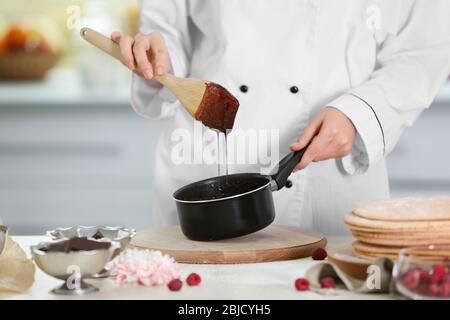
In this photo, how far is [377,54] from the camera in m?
1.78

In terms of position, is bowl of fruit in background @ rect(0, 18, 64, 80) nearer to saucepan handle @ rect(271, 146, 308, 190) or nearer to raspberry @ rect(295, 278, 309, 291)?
saucepan handle @ rect(271, 146, 308, 190)

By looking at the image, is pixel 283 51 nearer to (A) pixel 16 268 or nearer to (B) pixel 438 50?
(B) pixel 438 50

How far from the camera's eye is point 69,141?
3062mm

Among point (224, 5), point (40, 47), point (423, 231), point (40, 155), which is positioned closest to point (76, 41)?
point (40, 47)

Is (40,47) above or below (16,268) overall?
above

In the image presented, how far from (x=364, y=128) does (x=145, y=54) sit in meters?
0.43

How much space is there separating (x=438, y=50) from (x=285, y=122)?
1.12 ft

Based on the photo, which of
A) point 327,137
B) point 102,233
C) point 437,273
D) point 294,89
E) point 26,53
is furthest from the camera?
point 26,53

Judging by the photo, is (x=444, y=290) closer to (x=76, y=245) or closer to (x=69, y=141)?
(x=76, y=245)

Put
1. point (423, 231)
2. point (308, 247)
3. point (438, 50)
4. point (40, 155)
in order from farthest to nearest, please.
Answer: point (40, 155), point (438, 50), point (308, 247), point (423, 231)

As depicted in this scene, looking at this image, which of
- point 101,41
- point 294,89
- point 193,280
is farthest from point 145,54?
point 193,280

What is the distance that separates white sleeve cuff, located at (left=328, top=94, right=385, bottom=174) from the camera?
1605 mm

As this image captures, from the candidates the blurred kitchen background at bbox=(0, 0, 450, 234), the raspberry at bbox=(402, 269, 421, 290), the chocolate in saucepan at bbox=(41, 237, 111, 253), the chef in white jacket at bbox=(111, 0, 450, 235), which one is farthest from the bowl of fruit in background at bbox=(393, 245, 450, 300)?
the blurred kitchen background at bbox=(0, 0, 450, 234)

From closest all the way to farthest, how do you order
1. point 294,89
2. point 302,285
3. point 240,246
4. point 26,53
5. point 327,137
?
point 302,285 < point 240,246 < point 327,137 < point 294,89 < point 26,53
